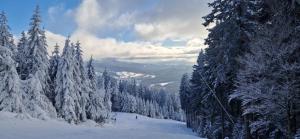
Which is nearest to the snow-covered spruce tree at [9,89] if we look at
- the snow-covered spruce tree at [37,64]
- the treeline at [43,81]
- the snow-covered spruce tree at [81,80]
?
the treeline at [43,81]

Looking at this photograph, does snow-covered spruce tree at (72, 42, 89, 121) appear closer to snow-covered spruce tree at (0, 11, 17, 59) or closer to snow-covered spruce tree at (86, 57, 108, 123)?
snow-covered spruce tree at (86, 57, 108, 123)

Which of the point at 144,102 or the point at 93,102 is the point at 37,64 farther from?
the point at 144,102

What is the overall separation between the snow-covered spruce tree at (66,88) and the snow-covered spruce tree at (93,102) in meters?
8.42

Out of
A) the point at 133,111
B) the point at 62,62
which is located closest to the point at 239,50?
the point at 62,62

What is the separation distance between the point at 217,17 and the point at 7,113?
22003 millimetres

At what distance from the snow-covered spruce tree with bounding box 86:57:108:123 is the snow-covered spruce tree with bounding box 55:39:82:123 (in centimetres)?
842

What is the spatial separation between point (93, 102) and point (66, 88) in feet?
39.5

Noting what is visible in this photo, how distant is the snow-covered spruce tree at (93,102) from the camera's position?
5994 centimetres

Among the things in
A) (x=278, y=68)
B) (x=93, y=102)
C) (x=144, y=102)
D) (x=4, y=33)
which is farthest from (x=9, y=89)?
(x=144, y=102)

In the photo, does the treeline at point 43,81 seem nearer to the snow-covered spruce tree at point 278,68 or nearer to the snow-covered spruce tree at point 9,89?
the snow-covered spruce tree at point 9,89

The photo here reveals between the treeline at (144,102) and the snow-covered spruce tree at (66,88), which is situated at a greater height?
the snow-covered spruce tree at (66,88)

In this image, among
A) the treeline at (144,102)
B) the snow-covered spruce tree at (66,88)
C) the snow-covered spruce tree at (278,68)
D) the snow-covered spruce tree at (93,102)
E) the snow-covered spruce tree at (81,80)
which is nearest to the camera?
the snow-covered spruce tree at (278,68)

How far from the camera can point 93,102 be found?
2409 inches

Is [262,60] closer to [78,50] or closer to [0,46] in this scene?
[0,46]
